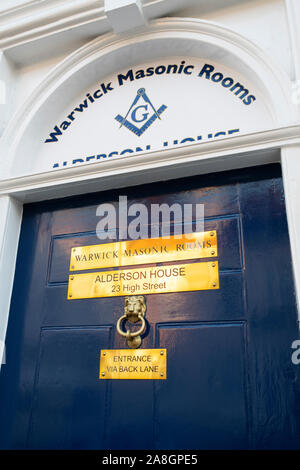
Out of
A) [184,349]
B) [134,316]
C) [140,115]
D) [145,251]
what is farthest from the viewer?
[140,115]

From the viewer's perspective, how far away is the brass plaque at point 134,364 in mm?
1542

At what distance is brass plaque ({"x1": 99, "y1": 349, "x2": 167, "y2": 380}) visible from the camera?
154cm

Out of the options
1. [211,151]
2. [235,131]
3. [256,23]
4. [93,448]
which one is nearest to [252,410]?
[93,448]

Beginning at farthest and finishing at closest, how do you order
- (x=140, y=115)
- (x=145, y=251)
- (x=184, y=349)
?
(x=140, y=115) → (x=145, y=251) → (x=184, y=349)

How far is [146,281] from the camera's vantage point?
1699 mm

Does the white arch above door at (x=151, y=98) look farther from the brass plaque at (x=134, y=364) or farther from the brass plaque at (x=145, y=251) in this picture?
the brass plaque at (x=134, y=364)

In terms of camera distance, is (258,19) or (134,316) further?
(258,19)

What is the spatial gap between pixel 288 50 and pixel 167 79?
0.64 meters

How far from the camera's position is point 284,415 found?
132 cm

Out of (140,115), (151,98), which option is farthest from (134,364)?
(151,98)

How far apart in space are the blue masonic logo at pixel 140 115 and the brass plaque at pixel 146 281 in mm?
764

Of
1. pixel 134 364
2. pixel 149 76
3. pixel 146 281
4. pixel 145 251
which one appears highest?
pixel 149 76

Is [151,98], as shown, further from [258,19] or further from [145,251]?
[145,251]

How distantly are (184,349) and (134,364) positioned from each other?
234 millimetres
